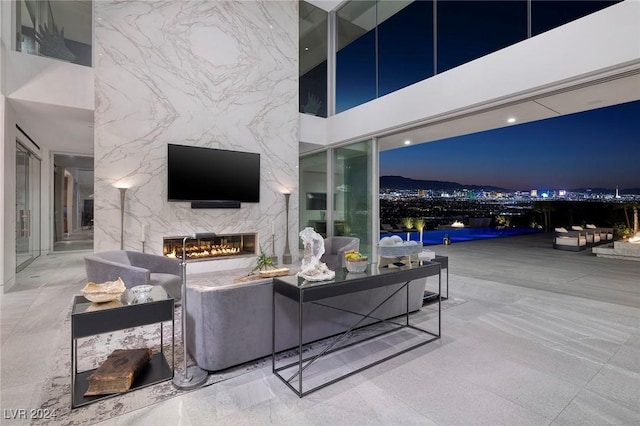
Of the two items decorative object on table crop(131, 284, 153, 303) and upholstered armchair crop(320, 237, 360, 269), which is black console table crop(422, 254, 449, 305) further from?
decorative object on table crop(131, 284, 153, 303)

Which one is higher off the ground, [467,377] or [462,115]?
[462,115]

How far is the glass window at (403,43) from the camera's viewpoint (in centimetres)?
603

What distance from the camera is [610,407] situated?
6.64 ft

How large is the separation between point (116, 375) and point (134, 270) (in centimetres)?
175

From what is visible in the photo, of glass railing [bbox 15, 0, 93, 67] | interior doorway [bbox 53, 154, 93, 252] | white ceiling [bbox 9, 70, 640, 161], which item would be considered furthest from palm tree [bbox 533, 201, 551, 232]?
interior doorway [bbox 53, 154, 93, 252]

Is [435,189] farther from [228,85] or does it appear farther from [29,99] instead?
[29,99]

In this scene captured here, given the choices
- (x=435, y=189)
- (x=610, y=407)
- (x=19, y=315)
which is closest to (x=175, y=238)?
(x=19, y=315)

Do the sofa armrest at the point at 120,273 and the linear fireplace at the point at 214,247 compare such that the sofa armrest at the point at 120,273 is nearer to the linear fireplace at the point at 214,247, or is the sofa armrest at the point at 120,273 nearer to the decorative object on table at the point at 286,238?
the linear fireplace at the point at 214,247

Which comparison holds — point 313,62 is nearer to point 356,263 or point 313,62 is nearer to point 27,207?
point 356,263

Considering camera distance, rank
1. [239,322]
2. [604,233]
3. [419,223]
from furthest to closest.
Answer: [604,233], [419,223], [239,322]

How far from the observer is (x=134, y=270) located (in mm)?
3688

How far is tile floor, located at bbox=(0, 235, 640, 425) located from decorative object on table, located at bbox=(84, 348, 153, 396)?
32 cm

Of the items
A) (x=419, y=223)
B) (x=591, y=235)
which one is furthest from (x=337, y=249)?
(x=591, y=235)

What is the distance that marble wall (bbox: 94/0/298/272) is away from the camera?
5273 mm
